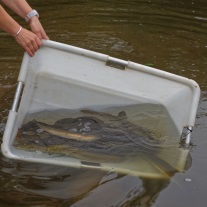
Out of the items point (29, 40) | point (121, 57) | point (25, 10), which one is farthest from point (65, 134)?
point (121, 57)

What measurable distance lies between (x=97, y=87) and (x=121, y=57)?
225 cm

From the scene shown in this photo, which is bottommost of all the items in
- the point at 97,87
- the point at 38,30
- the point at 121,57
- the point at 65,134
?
the point at 121,57

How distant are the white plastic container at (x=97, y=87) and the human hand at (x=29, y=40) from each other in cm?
8

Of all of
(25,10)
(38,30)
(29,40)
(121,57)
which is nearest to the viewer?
(29,40)

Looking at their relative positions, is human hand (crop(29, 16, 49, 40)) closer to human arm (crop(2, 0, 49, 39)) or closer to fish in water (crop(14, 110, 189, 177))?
human arm (crop(2, 0, 49, 39))

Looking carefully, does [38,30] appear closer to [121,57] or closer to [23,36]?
[23,36]

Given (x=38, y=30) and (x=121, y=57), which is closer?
(x=38, y=30)

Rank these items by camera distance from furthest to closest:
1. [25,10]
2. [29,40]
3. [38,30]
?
1. [25,10]
2. [38,30]
3. [29,40]

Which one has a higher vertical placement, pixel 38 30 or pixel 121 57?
pixel 38 30

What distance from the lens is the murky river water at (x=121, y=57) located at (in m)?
Result: 3.04

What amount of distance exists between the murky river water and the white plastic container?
0.14m

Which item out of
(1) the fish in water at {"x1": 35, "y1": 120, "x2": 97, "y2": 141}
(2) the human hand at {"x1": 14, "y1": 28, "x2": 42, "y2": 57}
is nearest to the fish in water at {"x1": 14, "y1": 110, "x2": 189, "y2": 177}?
(1) the fish in water at {"x1": 35, "y1": 120, "x2": 97, "y2": 141}

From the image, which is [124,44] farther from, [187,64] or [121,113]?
[121,113]

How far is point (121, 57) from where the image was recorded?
572cm
